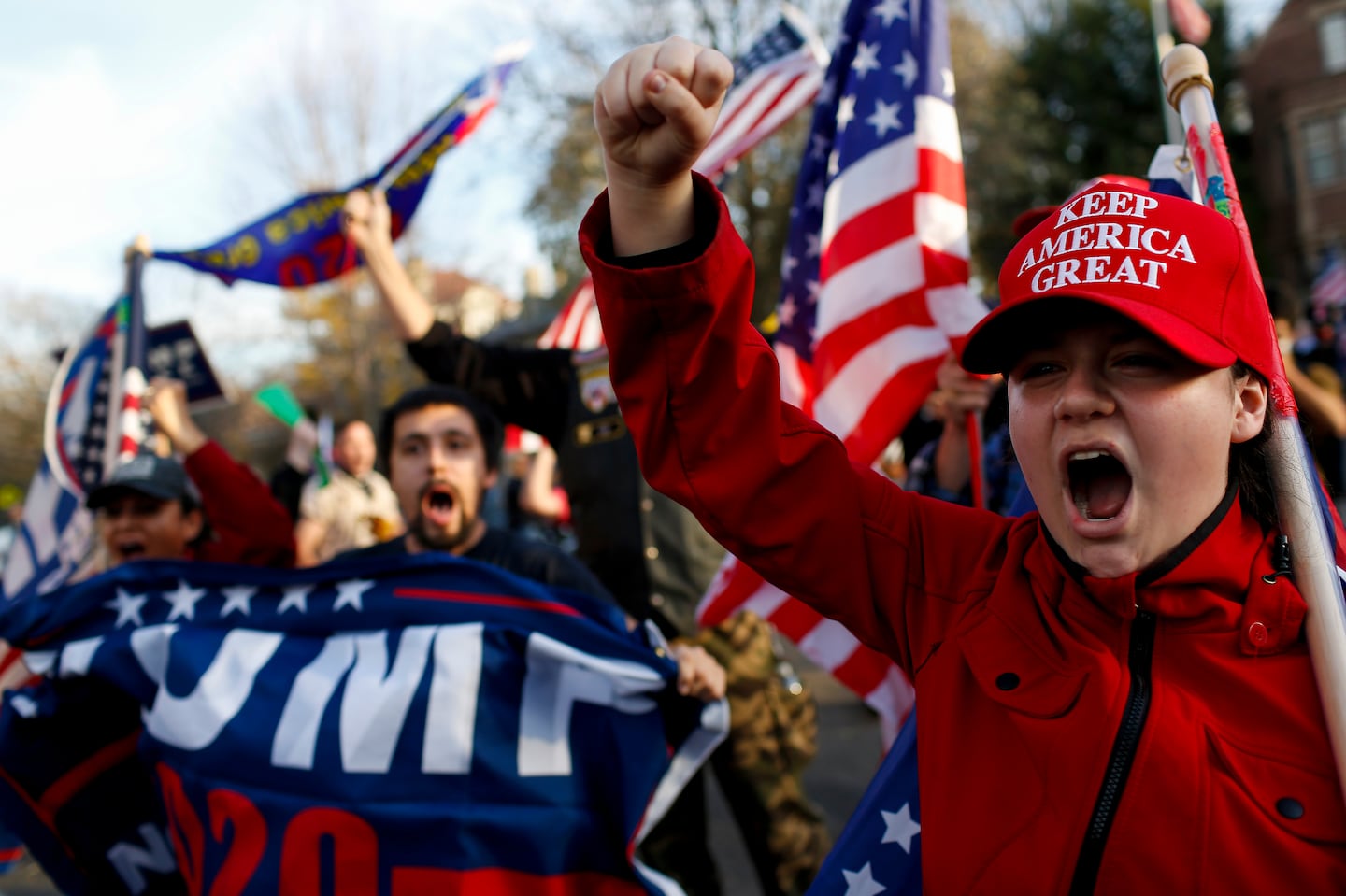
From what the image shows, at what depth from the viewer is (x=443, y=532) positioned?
10.1ft

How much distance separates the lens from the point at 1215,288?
4.27ft

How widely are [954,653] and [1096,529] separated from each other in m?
0.26

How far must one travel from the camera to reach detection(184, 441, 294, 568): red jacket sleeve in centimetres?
365

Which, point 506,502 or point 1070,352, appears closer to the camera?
point 1070,352

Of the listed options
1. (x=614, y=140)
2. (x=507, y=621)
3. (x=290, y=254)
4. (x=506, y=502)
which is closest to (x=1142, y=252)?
(x=614, y=140)

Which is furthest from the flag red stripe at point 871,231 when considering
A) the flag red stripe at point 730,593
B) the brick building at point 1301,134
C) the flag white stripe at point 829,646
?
the brick building at point 1301,134

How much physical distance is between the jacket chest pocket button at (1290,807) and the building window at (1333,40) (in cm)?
3423

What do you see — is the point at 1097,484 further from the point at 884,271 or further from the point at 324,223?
the point at 324,223

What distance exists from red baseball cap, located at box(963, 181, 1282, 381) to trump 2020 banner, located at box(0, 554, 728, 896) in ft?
5.17

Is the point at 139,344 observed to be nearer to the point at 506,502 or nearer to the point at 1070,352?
the point at 1070,352

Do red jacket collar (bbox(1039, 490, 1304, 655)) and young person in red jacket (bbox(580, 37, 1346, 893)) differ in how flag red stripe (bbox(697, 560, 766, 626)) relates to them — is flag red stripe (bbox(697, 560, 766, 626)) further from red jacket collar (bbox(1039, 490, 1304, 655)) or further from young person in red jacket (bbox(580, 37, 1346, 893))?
red jacket collar (bbox(1039, 490, 1304, 655))

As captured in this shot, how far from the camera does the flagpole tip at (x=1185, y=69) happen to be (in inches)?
67.9

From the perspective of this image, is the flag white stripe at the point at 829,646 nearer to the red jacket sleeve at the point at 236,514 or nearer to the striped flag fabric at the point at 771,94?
the red jacket sleeve at the point at 236,514

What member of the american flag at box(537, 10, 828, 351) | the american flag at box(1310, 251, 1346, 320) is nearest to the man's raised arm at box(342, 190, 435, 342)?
the american flag at box(537, 10, 828, 351)
